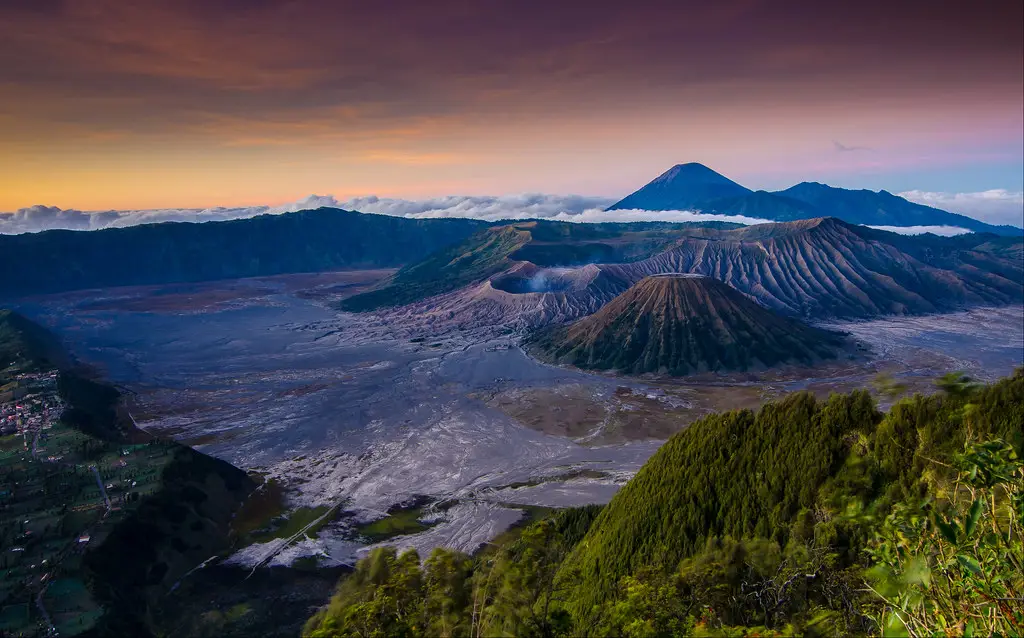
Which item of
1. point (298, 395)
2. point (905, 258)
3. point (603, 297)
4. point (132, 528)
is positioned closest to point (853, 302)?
point (905, 258)

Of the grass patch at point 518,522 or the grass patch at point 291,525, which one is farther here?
the grass patch at point 291,525

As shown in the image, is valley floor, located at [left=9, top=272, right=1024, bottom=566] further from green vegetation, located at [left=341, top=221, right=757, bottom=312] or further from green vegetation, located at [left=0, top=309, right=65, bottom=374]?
green vegetation, located at [left=341, top=221, right=757, bottom=312]

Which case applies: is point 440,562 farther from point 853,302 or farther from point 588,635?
point 853,302

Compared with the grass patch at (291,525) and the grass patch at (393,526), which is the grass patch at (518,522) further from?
the grass patch at (291,525)

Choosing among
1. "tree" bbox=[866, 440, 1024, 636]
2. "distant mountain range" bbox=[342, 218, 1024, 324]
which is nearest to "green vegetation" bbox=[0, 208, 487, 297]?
"distant mountain range" bbox=[342, 218, 1024, 324]

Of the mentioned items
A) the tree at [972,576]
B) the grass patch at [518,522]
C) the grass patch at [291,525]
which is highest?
the tree at [972,576]

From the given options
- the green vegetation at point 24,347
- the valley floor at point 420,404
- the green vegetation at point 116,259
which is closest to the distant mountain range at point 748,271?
the valley floor at point 420,404
